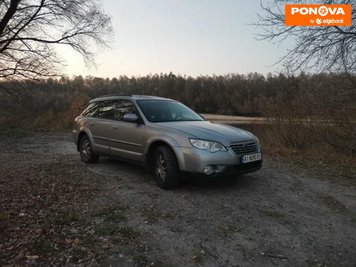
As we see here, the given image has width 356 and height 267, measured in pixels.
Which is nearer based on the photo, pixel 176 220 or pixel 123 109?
pixel 176 220

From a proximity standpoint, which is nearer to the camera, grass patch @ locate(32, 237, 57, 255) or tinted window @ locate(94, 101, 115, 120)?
grass patch @ locate(32, 237, 57, 255)

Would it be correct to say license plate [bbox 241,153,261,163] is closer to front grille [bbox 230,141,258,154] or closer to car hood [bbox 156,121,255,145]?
front grille [bbox 230,141,258,154]

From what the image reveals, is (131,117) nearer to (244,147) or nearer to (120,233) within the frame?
(244,147)

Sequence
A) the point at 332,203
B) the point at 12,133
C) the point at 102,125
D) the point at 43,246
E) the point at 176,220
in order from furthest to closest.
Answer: the point at 12,133
the point at 102,125
the point at 332,203
the point at 176,220
the point at 43,246

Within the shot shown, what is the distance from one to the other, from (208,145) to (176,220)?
1.55m

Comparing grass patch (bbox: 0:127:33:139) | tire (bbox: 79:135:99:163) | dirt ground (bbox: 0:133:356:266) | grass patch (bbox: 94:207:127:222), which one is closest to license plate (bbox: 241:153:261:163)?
dirt ground (bbox: 0:133:356:266)

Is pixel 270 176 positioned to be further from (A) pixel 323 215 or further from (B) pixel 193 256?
(B) pixel 193 256

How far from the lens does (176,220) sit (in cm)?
502

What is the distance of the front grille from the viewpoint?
622 cm

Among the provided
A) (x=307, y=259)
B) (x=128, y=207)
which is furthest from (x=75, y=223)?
(x=307, y=259)

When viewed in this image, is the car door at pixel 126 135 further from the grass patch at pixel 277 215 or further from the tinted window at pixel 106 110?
the grass patch at pixel 277 215

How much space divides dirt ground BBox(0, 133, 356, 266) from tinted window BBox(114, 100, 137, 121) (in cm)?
123

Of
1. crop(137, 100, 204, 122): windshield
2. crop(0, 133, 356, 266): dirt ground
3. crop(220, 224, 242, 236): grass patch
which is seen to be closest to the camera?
crop(0, 133, 356, 266): dirt ground

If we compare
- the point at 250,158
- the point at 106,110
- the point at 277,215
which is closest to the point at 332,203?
the point at 277,215
